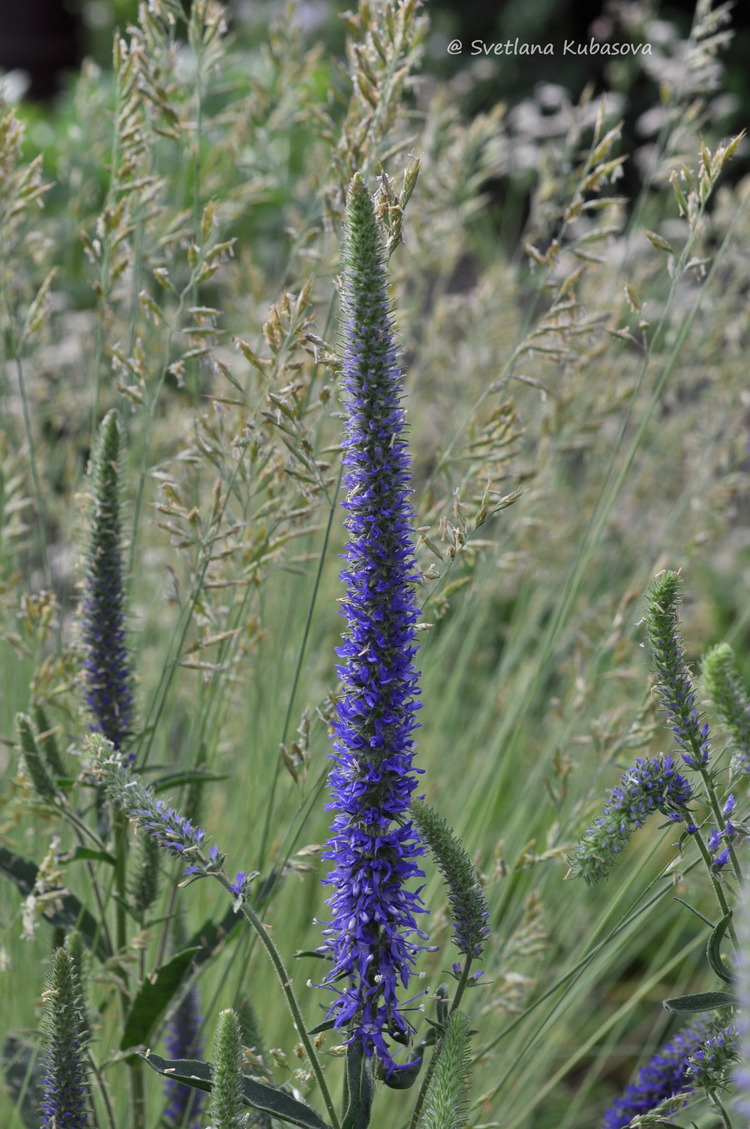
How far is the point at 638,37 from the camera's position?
4695mm

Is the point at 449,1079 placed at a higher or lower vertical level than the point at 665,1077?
higher

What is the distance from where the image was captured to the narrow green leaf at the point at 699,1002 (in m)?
0.94

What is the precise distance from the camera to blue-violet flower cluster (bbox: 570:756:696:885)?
967mm

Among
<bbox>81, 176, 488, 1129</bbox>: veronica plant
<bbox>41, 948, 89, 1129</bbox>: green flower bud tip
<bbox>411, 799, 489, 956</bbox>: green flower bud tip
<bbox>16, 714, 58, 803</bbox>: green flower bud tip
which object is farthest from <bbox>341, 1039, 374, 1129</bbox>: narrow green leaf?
<bbox>16, 714, 58, 803</bbox>: green flower bud tip

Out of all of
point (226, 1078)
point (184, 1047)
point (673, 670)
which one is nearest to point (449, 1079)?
point (226, 1078)

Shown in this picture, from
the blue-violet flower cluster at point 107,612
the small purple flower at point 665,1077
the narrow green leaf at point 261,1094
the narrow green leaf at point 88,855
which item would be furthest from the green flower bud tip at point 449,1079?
the blue-violet flower cluster at point 107,612

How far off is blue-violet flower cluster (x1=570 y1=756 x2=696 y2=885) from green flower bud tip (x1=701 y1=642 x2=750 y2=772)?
78 mm

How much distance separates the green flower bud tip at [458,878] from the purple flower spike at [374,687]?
0.09 feet

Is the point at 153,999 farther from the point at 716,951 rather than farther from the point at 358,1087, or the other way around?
the point at 716,951

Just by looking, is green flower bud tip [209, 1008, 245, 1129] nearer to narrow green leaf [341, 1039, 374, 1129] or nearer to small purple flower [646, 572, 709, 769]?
narrow green leaf [341, 1039, 374, 1129]

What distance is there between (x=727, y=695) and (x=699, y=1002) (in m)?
0.29

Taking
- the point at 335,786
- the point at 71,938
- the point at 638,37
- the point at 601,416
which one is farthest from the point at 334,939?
the point at 638,37

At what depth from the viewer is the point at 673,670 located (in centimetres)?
96

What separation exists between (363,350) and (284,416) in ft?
1.14
